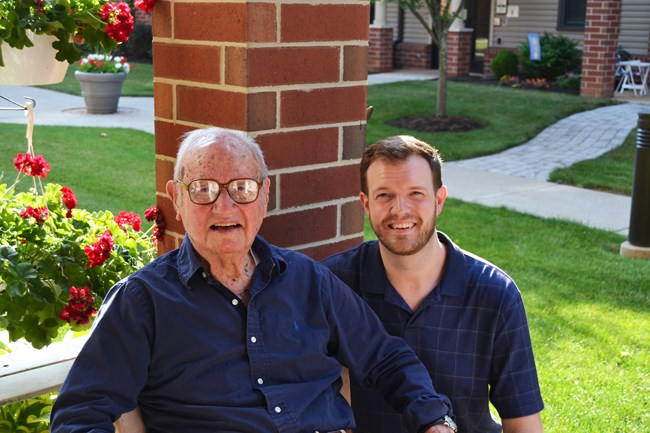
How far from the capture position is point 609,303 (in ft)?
17.3

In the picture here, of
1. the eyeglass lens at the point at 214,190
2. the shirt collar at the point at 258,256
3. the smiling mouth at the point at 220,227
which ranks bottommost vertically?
the shirt collar at the point at 258,256

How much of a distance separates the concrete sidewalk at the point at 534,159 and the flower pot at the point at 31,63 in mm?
5287

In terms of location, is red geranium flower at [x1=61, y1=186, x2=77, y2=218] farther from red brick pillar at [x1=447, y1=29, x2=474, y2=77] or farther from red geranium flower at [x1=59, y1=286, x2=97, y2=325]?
red brick pillar at [x1=447, y1=29, x2=474, y2=77]

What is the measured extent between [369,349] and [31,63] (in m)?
1.43

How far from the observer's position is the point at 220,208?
216 centimetres

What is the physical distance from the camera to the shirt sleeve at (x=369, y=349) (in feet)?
7.51

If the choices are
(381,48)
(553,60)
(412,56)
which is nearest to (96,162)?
(553,60)

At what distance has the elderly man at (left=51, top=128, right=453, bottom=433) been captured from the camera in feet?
6.73

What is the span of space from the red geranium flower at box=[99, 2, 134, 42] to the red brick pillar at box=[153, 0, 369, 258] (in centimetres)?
11

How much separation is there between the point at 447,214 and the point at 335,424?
522 centimetres

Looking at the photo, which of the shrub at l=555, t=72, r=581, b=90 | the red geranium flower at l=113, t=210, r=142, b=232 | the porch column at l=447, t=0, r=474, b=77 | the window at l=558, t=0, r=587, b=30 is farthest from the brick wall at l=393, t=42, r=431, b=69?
the red geranium flower at l=113, t=210, r=142, b=232

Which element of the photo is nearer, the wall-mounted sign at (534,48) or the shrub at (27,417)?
the shrub at (27,417)

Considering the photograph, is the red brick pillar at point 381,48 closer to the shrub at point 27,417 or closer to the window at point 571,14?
the window at point 571,14

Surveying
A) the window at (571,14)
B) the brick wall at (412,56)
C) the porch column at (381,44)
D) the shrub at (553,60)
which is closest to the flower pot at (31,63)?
the shrub at (553,60)
